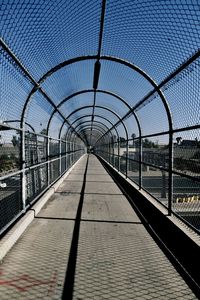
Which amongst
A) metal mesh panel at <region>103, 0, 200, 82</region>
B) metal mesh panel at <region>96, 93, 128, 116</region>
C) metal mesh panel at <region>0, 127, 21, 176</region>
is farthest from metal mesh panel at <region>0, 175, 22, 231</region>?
metal mesh panel at <region>96, 93, 128, 116</region>

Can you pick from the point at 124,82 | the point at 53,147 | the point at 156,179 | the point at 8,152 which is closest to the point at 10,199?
the point at 8,152

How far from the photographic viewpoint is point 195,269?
406 centimetres

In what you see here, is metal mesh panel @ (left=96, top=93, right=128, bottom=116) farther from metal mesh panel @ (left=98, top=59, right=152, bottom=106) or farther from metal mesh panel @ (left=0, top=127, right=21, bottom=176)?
metal mesh panel @ (left=0, top=127, right=21, bottom=176)

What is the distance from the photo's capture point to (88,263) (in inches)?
163

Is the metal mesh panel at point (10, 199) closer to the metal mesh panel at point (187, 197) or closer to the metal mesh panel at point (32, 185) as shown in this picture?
the metal mesh panel at point (32, 185)

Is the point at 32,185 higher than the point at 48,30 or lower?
lower

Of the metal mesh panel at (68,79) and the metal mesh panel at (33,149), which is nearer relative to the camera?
the metal mesh panel at (33,149)

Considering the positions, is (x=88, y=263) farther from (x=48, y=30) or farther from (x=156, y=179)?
(x=156, y=179)

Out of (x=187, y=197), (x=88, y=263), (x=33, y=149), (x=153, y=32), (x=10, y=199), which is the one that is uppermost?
(x=153, y=32)

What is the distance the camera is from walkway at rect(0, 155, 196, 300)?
3414mm

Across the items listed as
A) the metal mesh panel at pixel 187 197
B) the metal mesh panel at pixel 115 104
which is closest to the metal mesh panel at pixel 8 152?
the metal mesh panel at pixel 187 197

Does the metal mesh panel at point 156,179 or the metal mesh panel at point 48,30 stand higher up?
the metal mesh panel at point 48,30

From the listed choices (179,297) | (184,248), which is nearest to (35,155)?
(184,248)

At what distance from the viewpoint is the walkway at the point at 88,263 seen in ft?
11.2
